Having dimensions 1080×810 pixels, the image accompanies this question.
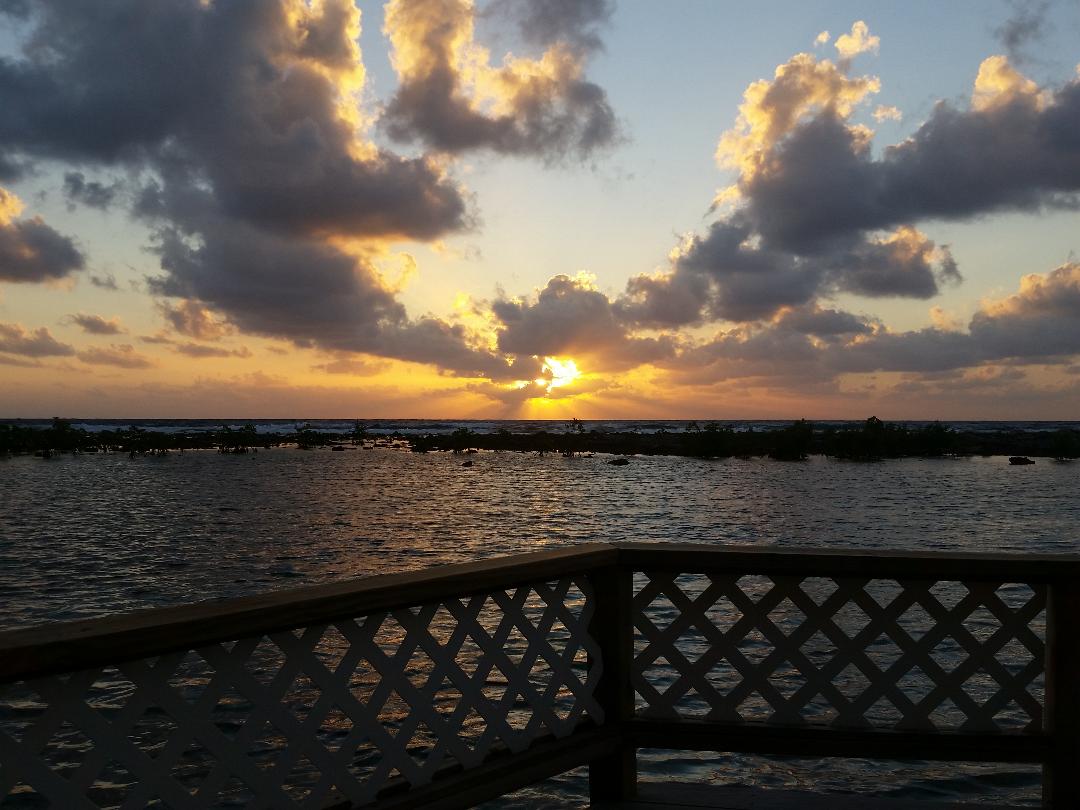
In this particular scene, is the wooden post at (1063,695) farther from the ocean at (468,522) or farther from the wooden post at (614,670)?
the wooden post at (614,670)

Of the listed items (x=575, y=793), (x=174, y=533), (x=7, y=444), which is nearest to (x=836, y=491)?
(x=174, y=533)

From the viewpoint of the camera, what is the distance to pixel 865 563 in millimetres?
4086

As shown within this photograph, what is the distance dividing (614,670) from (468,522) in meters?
21.3

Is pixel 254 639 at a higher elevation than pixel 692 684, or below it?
higher

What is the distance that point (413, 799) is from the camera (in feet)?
11.7

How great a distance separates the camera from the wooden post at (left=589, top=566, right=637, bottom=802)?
14.2 ft

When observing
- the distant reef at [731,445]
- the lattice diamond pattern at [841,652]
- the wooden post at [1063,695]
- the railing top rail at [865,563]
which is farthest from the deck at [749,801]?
the distant reef at [731,445]

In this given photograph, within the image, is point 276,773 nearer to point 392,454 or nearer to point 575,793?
point 575,793

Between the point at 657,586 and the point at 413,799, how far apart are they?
164cm

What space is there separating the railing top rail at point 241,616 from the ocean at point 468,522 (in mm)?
1984

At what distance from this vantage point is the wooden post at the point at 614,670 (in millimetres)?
4336

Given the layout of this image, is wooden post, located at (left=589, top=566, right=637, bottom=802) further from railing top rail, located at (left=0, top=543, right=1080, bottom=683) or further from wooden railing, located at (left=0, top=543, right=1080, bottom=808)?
railing top rail, located at (left=0, top=543, right=1080, bottom=683)

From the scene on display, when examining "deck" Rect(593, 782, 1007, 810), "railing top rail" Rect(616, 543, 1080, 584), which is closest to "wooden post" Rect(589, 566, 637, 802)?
"deck" Rect(593, 782, 1007, 810)

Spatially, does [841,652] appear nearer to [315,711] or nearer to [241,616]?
[315,711]
